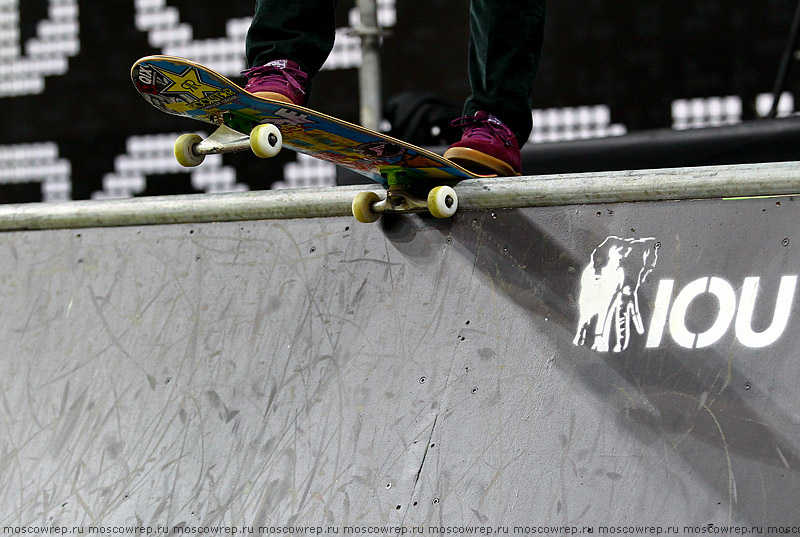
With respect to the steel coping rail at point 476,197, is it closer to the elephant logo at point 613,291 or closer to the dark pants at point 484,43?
the elephant logo at point 613,291

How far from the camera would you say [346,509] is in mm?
1418

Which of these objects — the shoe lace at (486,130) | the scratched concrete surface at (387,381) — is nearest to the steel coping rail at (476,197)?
the scratched concrete surface at (387,381)

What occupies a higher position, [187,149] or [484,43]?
[484,43]

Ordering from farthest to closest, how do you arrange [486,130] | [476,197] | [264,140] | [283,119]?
[486,130], [476,197], [283,119], [264,140]

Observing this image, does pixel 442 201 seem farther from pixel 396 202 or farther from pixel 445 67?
pixel 445 67

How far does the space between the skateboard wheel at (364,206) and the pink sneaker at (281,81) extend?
197 millimetres

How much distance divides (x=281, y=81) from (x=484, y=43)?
432 mm

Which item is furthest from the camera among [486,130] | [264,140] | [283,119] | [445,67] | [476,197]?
[445,67]

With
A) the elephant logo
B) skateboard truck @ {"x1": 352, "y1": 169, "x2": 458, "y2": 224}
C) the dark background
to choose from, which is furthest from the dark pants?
the dark background

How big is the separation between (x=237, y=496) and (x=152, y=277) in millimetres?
501

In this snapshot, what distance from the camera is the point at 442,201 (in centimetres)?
151

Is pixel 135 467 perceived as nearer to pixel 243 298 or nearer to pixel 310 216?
pixel 243 298

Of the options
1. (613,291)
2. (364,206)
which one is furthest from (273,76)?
(613,291)

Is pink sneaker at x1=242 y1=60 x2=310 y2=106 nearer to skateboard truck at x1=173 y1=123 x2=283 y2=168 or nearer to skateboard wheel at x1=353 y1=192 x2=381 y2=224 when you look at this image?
skateboard truck at x1=173 y1=123 x2=283 y2=168
